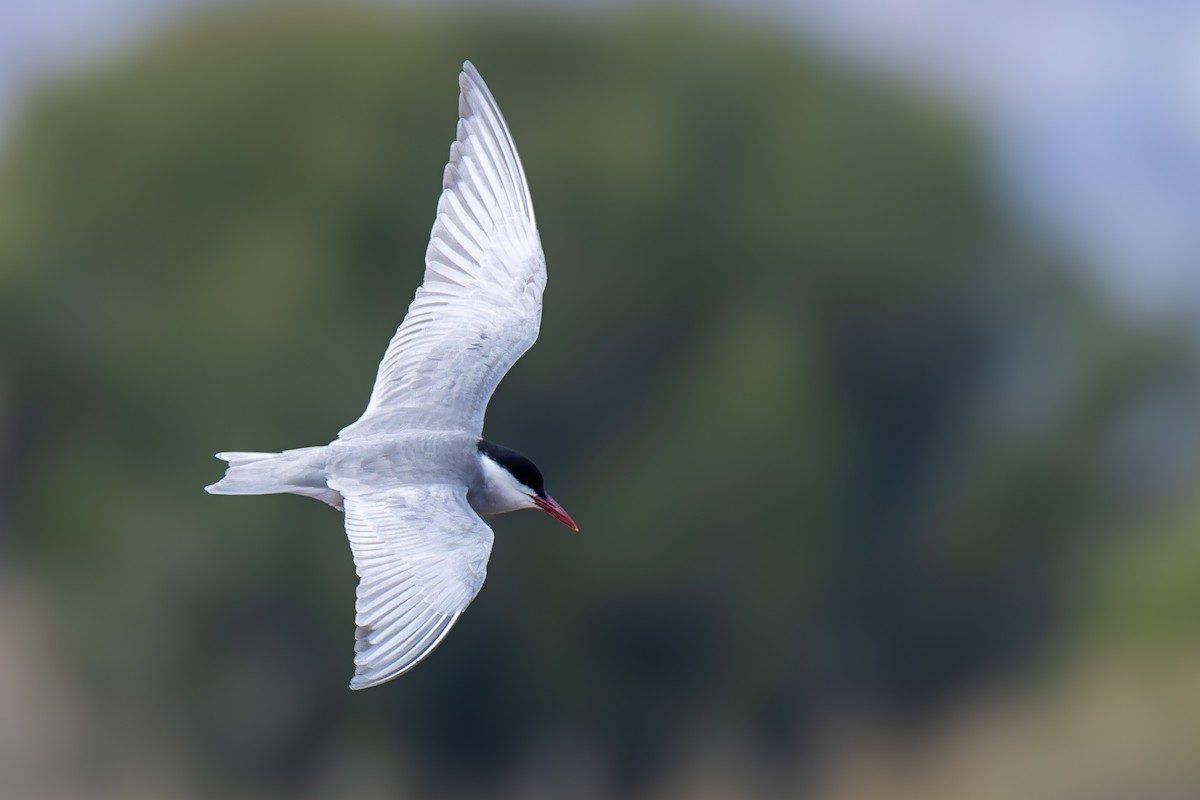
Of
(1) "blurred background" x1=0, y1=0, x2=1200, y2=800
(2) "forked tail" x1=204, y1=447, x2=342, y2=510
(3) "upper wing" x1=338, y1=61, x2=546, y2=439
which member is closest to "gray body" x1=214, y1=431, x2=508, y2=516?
(2) "forked tail" x1=204, y1=447, x2=342, y2=510

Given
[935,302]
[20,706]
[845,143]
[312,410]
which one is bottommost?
[20,706]

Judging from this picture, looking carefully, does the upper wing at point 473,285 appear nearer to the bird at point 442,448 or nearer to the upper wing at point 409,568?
the bird at point 442,448

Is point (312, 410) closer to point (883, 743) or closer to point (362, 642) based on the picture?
point (883, 743)

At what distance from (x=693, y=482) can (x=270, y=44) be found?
4.59 metres

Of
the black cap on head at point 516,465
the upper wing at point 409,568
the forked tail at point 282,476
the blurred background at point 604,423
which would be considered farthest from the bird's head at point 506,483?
the blurred background at point 604,423

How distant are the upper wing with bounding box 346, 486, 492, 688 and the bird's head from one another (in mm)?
224

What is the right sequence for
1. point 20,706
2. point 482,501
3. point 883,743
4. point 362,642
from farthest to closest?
point 883,743, point 20,706, point 482,501, point 362,642

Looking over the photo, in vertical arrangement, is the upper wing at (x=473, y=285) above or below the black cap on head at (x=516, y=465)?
above

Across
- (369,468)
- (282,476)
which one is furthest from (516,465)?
(282,476)

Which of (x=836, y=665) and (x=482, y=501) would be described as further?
(x=836, y=665)

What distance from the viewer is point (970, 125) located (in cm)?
1491

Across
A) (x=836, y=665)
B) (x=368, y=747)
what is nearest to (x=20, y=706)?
(x=368, y=747)

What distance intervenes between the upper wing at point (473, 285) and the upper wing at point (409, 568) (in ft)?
1.86

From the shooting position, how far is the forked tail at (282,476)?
4.02 metres
